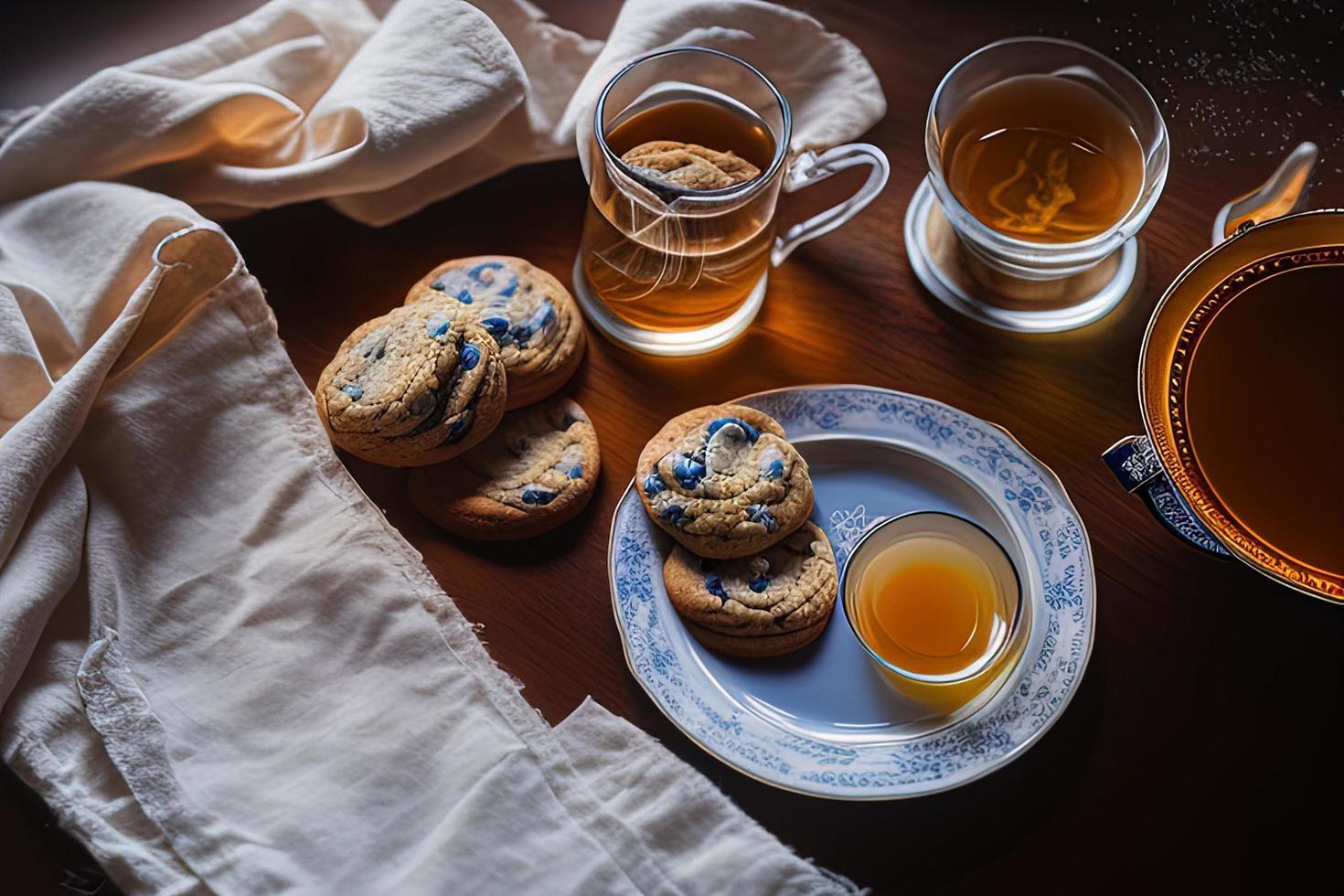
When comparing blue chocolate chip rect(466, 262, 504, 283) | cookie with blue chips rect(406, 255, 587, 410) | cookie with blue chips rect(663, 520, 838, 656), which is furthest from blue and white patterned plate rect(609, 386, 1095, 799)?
blue chocolate chip rect(466, 262, 504, 283)

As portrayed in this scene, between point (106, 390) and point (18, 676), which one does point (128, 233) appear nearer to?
point (106, 390)

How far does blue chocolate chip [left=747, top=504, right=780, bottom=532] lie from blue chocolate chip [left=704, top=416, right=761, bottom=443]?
74 millimetres

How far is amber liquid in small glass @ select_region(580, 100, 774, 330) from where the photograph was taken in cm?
110

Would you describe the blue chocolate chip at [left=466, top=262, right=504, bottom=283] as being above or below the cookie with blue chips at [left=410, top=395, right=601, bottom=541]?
above

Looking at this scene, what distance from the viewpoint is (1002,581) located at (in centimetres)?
108

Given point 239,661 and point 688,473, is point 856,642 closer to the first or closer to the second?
point 688,473

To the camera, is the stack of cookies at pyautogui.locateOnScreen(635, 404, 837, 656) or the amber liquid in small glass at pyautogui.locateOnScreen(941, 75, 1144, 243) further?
the amber liquid in small glass at pyautogui.locateOnScreen(941, 75, 1144, 243)

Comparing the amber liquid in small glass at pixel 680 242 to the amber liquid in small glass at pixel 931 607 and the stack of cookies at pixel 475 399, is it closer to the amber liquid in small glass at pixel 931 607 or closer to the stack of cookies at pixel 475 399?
the stack of cookies at pixel 475 399

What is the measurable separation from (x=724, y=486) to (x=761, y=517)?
42 millimetres

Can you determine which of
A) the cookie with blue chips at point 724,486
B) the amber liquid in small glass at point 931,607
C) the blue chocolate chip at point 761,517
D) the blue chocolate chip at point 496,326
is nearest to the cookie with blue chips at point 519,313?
the blue chocolate chip at point 496,326

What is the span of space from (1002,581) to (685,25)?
0.66 m

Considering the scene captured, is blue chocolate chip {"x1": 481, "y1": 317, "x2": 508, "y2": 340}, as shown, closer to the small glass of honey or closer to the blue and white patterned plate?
the blue and white patterned plate

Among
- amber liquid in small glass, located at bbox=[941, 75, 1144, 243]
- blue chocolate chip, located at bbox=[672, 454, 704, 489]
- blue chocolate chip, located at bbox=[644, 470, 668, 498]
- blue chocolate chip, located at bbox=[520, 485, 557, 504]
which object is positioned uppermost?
amber liquid in small glass, located at bbox=[941, 75, 1144, 243]

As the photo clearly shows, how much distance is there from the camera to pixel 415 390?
105 cm
